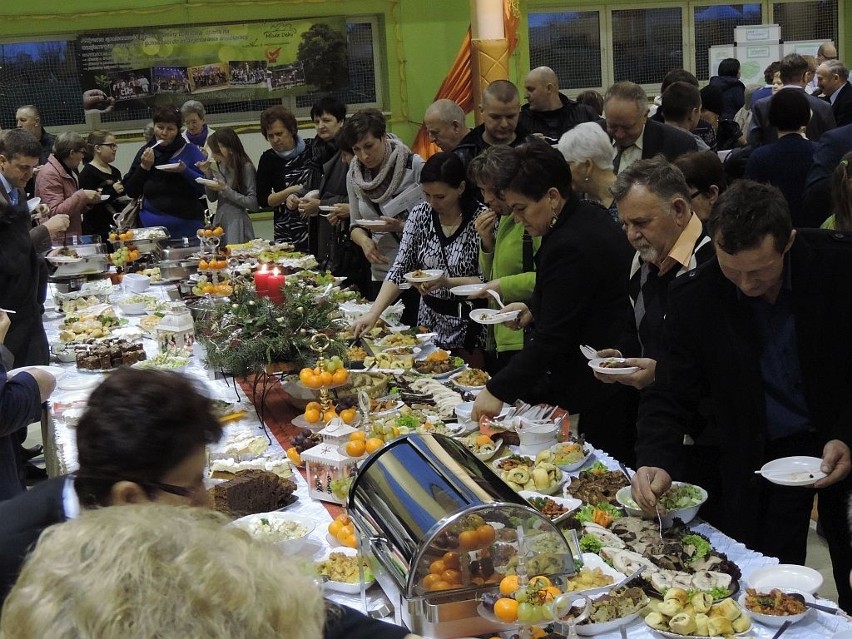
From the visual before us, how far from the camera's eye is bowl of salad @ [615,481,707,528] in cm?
230

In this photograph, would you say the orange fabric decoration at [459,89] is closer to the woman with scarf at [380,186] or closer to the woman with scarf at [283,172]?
the woman with scarf at [283,172]

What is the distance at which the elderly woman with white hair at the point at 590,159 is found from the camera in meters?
3.87

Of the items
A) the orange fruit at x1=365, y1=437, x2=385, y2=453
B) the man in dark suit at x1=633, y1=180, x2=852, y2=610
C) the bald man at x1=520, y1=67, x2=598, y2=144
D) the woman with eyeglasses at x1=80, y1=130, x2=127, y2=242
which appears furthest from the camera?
the woman with eyeglasses at x1=80, y1=130, x2=127, y2=242

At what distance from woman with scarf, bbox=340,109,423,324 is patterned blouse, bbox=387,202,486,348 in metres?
0.73

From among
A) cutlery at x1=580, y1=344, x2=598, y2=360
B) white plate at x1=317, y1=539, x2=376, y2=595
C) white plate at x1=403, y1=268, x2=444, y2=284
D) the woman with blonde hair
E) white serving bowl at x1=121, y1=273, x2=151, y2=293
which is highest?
the woman with blonde hair

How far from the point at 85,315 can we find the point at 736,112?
5.98m

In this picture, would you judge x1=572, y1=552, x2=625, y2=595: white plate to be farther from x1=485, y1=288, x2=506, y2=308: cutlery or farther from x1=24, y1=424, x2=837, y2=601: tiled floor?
x1=485, y1=288, x2=506, y2=308: cutlery

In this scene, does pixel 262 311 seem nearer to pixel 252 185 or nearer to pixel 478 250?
pixel 478 250

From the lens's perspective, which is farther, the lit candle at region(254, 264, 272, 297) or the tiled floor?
the lit candle at region(254, 264, 272, 297)

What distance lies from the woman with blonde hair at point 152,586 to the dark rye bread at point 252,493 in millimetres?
1591

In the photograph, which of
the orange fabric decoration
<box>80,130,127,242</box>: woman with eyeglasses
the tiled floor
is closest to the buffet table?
the tiled floor

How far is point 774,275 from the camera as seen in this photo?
2.41m

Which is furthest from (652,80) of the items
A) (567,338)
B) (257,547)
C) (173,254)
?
(257,547)

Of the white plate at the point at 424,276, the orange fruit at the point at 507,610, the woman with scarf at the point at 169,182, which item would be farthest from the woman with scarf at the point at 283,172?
the orange fruit at the point at 507,610
